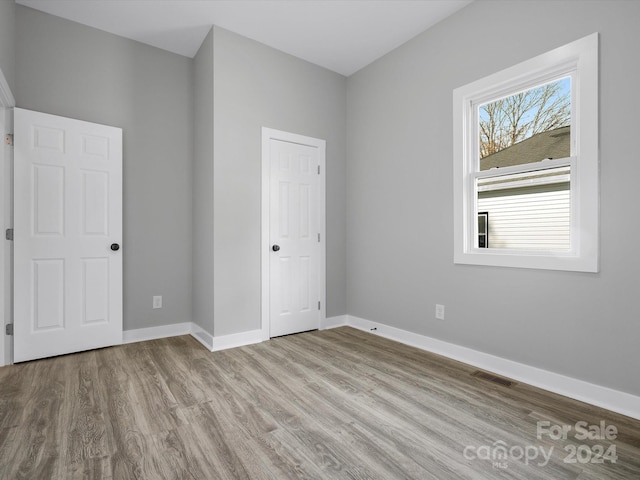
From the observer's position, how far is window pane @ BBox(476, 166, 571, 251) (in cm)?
238

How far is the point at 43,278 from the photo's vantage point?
9.40 ft

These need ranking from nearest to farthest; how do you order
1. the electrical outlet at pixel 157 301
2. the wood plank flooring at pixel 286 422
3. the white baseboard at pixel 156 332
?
the wood plank flooring at pixel 286 422 → the white baseboard at pixel 156 332 → the electrical outlet at pixel 157 301

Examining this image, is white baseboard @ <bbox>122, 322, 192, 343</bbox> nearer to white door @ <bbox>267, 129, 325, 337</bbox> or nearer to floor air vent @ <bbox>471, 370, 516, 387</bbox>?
white door @ <bbox>267, 129, 325, 337</bbox>

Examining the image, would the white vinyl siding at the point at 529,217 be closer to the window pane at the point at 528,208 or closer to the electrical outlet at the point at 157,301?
the window pane at the point at 528,208

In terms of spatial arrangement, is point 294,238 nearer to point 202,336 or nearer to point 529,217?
point 202,336

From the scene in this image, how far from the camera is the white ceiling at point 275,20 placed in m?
2.87

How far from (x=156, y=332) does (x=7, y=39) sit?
2.78 metres

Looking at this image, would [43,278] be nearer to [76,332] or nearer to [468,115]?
[76,332]

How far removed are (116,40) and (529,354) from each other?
4584 mm

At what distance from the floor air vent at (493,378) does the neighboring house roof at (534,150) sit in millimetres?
1649

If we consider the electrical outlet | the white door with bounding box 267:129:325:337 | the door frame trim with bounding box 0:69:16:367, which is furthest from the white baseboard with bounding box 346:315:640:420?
the door frame trim with bounding box 0:69:16:367

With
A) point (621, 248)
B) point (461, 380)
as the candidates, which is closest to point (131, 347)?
point (461, 380)

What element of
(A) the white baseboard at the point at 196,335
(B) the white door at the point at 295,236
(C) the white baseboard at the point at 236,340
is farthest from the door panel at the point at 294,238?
(A) the white baseboard at the point at 196,335

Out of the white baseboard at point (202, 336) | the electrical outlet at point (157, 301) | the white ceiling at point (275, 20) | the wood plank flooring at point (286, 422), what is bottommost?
Answer: the wood plank flooring at point (286, 422)
